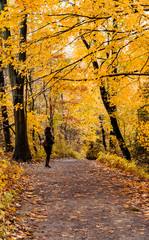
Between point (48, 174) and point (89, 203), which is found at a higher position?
point (89, 203)

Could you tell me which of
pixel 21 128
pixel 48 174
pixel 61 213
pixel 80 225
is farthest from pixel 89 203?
pixel 21 128

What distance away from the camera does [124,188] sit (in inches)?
280

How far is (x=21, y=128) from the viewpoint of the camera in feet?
38.0

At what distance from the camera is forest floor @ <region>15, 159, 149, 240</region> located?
373cm

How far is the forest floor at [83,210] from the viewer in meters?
3.73

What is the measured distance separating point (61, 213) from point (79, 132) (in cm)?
2774

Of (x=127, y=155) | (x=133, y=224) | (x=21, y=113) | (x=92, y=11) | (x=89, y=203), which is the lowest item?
(x=127, y=155)

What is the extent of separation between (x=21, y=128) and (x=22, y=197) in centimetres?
630

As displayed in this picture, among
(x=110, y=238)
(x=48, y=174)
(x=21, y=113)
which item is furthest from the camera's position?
(x=21, y=113)

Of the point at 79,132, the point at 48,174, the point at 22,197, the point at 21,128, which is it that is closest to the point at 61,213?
the point at 22,197

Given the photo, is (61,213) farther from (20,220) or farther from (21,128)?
(21,128)

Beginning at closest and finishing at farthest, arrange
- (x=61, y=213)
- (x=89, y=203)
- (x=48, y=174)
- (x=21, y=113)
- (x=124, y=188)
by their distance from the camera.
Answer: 1. (x=61, y=213)
2. (x=89, y=203)
3. (x=124, y=188)
4. (x=48, y=174)
5. (x=21, y=113)

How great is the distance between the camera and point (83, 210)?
5004mm

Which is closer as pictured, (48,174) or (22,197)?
(22,197)
